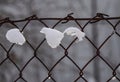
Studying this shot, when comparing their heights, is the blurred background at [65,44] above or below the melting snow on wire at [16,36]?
below

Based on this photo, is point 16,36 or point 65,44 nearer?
point 16,36

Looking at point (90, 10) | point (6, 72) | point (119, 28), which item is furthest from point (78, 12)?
point (6, 72)

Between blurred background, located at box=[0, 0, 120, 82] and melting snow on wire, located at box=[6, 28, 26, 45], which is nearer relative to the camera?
melting snow on wire, located at box=[6, 28, 26, 45]

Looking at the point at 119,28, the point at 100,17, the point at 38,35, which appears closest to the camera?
the point at 100,17

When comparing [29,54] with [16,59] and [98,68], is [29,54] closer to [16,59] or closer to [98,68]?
[16,59]

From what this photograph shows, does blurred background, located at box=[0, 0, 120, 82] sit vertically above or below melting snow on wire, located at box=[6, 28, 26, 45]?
below

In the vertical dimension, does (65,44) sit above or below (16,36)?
below

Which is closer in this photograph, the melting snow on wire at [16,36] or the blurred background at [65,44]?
the melting snow on wire at [16,36]

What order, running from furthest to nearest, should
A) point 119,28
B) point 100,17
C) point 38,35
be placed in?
point 38,35, point 119,28, point 100,17
